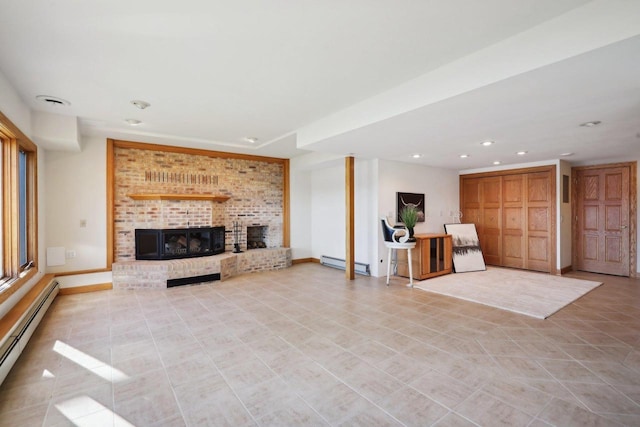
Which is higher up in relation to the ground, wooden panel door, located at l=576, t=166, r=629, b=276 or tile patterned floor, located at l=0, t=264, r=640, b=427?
wooden panel door, located at l=576, t=166, r=629, b=276

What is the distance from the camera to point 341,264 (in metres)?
6.65

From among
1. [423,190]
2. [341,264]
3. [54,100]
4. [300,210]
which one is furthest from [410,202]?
[54,100]

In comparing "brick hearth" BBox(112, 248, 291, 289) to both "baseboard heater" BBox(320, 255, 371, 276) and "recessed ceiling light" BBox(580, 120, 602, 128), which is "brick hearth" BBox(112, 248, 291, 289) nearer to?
"baseboard heater" BBox(320, 255, 371, 276)

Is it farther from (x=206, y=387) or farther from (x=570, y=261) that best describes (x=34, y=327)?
(x=570, y=261)

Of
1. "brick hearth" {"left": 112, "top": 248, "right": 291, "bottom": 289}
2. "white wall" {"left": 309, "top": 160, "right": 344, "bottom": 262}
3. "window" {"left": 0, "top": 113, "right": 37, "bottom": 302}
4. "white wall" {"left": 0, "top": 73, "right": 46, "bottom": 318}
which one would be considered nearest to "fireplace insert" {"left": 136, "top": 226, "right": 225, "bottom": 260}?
"brick hearth" {"left": 112, "top": 248, "right": 291, "bottom": 289}

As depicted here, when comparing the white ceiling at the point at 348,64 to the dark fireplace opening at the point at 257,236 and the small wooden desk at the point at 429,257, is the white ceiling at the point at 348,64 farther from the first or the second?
the dark fireplace opening at the point at 257,236

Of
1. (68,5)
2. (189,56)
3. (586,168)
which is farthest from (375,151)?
(586,168)

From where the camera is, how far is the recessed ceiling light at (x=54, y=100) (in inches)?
136

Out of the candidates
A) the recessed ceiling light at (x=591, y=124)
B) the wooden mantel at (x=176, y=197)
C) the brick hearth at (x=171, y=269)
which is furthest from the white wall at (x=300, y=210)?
the recessed ceiling light at (x=591, y=124)

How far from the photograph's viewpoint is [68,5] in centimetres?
194

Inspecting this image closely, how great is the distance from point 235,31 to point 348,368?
2719 millimetres

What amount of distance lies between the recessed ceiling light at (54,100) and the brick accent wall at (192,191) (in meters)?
1.73

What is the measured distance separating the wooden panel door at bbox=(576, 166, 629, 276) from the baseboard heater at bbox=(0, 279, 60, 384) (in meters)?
8.92

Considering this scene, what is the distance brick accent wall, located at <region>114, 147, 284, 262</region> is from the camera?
542 cm
